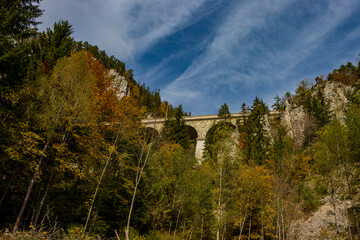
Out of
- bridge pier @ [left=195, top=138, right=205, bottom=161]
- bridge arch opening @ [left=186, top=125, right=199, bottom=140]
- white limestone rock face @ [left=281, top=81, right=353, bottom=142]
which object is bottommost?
bridge pier @ [left=195, top=138, right=205, bottom=161]

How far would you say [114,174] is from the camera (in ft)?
43.6

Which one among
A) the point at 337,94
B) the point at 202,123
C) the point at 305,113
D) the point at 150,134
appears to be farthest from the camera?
the point at 202,123

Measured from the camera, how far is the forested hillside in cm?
969

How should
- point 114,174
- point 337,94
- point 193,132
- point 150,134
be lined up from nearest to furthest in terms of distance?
point 114,174
point 150,134
point 337,94
point 193,132

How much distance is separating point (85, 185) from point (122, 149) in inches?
129

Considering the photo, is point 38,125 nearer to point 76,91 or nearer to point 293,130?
point 76,91

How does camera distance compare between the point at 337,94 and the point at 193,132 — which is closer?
the point at 337,94

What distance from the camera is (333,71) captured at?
3575cm

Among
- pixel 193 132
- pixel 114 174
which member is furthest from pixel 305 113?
pixel 114 174

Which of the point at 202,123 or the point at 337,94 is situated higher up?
the point at 337,94

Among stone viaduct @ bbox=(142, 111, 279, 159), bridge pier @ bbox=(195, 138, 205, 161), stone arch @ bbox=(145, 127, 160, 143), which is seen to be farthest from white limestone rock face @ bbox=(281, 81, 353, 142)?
stone arch @ bbox=(145, 127, 160, 143)

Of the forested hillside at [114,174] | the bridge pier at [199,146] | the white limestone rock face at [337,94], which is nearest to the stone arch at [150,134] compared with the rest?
the forested hillside at [114,174]

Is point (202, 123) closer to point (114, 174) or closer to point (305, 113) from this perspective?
point (305, 113)

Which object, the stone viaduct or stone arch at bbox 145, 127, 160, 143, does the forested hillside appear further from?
the stone viaduct
